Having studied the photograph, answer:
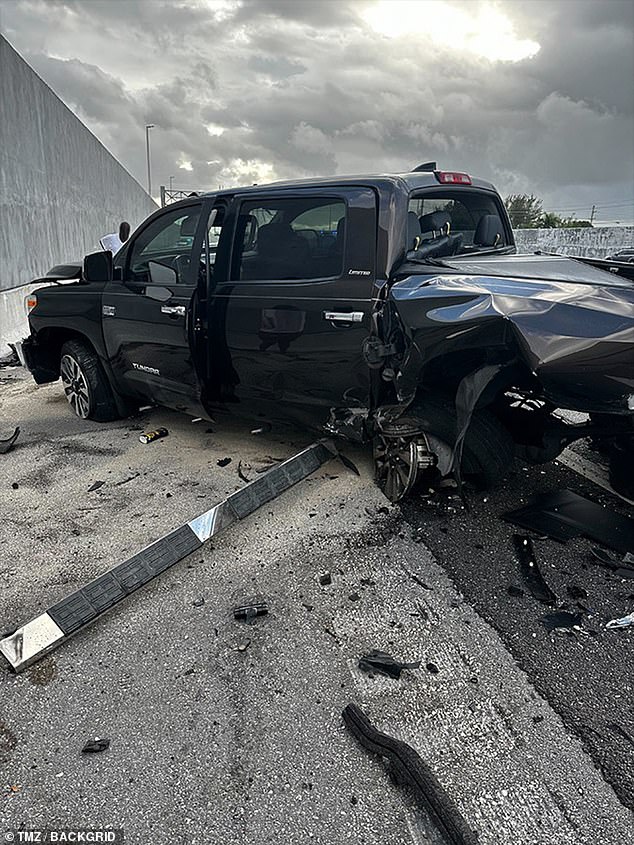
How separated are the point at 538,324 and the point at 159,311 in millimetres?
2784

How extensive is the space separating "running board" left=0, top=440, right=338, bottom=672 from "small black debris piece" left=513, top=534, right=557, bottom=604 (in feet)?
4.84

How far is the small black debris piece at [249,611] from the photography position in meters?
2.79

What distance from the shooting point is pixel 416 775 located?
6.43 feet

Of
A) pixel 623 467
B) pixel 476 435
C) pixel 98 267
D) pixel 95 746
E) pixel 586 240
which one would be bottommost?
pixel 95 746

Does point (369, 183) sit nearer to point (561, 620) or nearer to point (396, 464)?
point (396, 464)

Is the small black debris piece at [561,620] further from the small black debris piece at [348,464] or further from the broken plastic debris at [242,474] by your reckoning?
the broken plastic debris at [242,474]

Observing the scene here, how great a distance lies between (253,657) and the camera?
2.55m

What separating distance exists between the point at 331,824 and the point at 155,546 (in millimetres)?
1693

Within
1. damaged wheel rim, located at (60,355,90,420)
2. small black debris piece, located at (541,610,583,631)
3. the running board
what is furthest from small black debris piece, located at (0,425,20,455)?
small black debris piece, located at (541,610,583,631)

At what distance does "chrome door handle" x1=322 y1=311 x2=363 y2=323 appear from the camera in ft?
11.5

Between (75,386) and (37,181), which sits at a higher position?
(37,181)

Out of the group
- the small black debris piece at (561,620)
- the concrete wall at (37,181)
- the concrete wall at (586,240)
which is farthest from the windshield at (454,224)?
the concrete wall at (586,240)

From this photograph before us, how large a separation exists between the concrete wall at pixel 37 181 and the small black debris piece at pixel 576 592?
874cm

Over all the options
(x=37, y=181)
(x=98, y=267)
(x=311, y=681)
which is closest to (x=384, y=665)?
(x=311, y=681)
